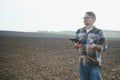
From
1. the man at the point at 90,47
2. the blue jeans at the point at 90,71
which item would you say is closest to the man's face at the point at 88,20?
the man at the point at 90,47

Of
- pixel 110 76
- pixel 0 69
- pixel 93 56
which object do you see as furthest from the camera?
pixel 0 69

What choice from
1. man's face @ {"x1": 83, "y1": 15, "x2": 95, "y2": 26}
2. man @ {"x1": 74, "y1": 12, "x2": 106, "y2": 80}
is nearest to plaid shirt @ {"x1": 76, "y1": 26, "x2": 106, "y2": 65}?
man @ {"x1": 74, "y1": 12, "x2": 106, "y2": 80}

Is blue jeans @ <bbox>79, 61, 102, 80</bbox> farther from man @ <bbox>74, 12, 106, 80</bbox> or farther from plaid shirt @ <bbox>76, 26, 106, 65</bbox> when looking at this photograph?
plaid shirt @ <bbox>76, 26, 106, 65</bbox>

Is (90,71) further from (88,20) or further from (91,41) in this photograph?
(88,20)

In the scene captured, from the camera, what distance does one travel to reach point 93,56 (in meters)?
5.39

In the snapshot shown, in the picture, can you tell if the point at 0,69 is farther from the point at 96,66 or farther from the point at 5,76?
the point at 96,66

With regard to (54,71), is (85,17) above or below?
above

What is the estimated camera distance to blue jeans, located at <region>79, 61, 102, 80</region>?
5410mm

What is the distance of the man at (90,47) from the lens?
5.37 m

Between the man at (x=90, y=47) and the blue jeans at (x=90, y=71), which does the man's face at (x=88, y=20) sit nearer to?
the man at (x=90, y=47)

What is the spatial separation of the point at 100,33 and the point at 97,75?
84 centimetres

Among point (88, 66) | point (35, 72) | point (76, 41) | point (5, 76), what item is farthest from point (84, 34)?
point (35, 72)

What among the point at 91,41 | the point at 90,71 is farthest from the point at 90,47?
the point at 90,71

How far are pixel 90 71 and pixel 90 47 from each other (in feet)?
1.66
